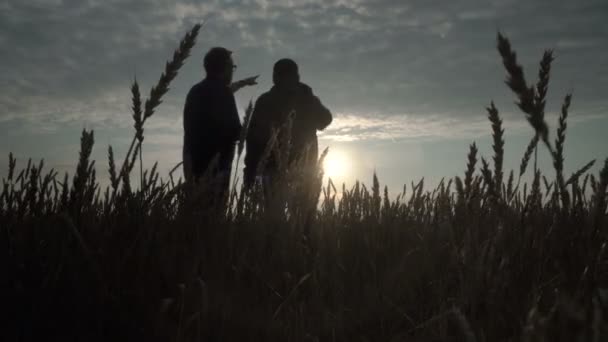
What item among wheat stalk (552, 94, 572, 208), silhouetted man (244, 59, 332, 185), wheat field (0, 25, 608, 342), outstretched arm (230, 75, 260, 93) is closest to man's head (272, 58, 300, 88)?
silhouetted man (244, 59, 332, 185)

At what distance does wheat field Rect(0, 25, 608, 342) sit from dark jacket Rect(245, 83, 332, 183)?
4643 millimetres

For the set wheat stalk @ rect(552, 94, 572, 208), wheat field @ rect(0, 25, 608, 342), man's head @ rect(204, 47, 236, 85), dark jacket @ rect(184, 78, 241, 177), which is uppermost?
man's head @ rect(204, 47, 236, 85)

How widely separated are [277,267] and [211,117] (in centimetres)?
475

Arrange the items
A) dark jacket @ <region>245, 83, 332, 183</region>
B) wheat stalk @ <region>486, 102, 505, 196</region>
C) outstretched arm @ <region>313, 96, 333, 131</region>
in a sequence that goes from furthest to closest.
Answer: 1. outstretched arm @ <region>313, 96, 333, 131</region>
2. dark jacket @ <region>245, 83, 332, 183</region>
3. wheat stalk @ <region>486, 102, 505, 196</region>

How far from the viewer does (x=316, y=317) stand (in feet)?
4.88

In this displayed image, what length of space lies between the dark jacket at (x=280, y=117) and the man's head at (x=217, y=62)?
779 millimetres

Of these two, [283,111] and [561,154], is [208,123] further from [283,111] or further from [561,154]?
[561,154]

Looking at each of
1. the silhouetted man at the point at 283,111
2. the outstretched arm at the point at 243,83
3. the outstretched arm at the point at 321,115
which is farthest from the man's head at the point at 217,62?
the outstretched arm at the point at 243,83

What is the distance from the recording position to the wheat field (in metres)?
1.32

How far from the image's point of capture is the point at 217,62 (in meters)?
6.39

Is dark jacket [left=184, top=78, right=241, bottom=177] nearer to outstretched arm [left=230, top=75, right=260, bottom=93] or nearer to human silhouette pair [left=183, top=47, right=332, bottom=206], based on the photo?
human silhouette pair [left=183, top=47, right=332, bottom=206]

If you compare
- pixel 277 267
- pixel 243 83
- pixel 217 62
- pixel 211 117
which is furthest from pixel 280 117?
pixel 277 267

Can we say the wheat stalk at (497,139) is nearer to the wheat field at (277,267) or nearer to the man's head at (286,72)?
the wheat field at (277,267)

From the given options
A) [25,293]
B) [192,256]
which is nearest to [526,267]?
[192,256]
